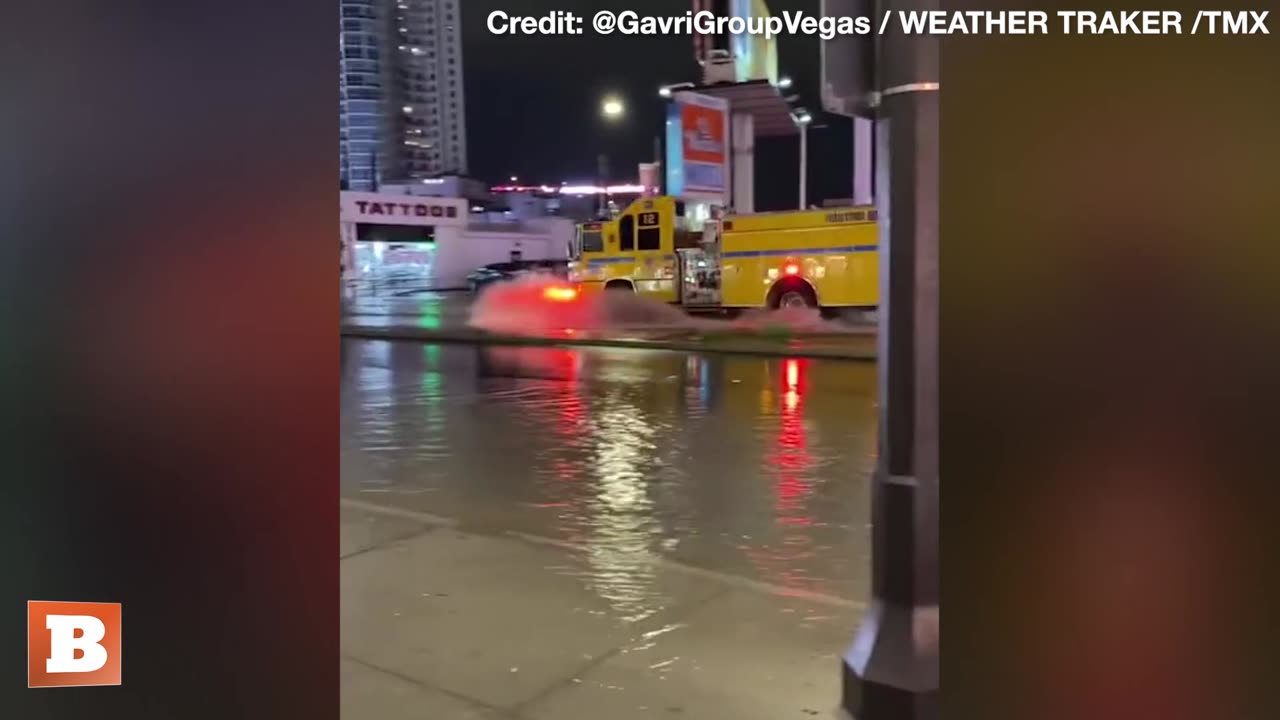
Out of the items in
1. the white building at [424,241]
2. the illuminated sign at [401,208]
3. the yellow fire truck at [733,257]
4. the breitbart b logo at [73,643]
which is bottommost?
the breitbart b logo at [73,643]

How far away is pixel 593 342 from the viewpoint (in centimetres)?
1872

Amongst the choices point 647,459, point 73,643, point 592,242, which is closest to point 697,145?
point 592,242

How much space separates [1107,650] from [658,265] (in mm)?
22054

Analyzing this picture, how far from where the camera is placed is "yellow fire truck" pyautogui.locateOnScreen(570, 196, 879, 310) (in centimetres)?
2139

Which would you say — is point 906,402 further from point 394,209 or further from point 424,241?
point 424,241

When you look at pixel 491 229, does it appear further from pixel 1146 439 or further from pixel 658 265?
pixel 1146 439

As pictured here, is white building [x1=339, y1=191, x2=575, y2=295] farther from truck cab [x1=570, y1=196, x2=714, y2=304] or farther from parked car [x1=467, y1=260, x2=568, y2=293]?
truck cab [x1=570, y1=196, x2=714, y2=304]

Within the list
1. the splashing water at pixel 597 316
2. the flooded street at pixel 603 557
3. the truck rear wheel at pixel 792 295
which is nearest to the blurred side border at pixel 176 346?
the flooded street at pixel 603 557

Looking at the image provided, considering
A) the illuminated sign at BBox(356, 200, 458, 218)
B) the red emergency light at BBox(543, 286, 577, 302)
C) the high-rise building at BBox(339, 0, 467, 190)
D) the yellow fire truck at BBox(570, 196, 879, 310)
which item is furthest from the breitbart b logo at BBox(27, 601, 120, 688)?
the illuminated sign at BBox(356, 200, 458, 218)

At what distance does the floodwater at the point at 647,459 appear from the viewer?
576 cm

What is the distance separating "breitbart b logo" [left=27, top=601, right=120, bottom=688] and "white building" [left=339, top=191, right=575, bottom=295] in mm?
46156

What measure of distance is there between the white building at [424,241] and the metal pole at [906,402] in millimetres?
46595

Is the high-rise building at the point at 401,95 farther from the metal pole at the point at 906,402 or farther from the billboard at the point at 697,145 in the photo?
the metal pole at the point at 906,402

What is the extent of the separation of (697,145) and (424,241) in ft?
108
